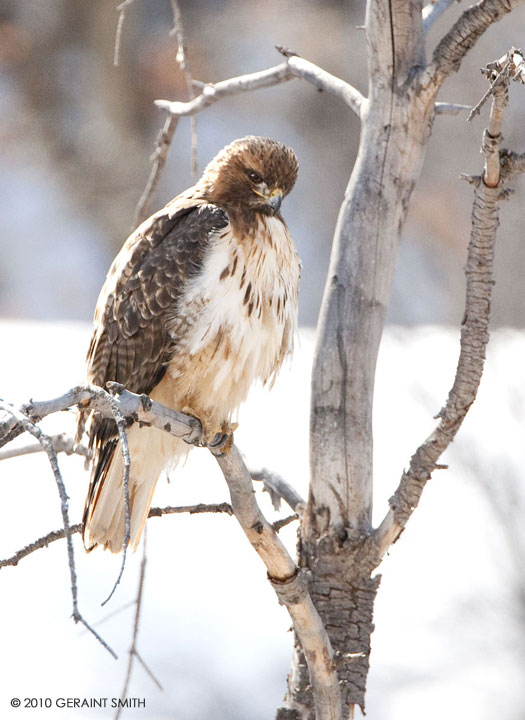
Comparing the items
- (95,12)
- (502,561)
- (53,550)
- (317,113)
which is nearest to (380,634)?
(502,561)

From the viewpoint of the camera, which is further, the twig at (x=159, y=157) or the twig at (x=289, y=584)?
the twig at (x=159, y=157)

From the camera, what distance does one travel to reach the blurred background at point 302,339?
4273 millimetres

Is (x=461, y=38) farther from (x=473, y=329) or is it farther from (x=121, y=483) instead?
(x=121, y=483)

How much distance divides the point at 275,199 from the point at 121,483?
0.96m

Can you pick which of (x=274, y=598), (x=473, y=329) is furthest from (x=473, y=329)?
(x=274, y=598)

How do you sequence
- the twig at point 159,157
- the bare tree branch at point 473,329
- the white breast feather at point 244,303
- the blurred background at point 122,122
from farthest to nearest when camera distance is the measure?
the blurred background at point 122,122, the twig at point 159,157, the white breast feather at point 244,303, the bare tree branch at point 473,329

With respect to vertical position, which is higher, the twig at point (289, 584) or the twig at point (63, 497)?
the twig at point (289, 584)

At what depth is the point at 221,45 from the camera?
9.67 meters

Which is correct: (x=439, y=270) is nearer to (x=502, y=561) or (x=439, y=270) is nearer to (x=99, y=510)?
(x=502, y=561)

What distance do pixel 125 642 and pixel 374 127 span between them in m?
3.23

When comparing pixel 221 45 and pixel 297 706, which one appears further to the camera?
pixel 221 45

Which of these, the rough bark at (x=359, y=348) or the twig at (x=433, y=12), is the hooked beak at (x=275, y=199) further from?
the twig at (x=433, y=12)

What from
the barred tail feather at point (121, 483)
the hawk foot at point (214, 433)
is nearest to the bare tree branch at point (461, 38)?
the hawk foot at point (214, 433)

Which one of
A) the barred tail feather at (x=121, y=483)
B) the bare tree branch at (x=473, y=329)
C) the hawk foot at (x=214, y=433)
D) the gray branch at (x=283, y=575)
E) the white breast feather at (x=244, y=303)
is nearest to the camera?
the bare tree branch at (x=473, y=329)
